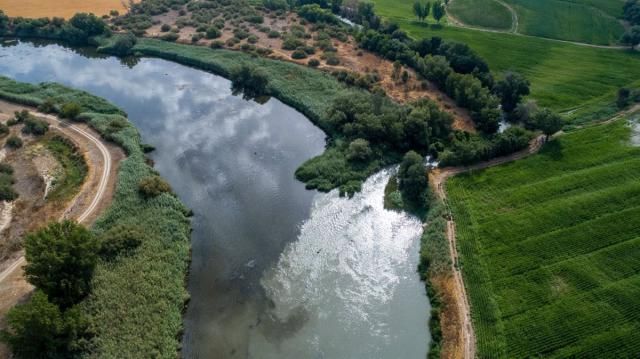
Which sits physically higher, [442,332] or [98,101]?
[98,101]

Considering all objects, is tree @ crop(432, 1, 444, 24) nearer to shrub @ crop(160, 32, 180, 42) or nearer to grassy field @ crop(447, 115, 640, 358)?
grassy field @ crop(447, 115, 640, 358)

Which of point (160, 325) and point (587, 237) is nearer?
point (160, 325)

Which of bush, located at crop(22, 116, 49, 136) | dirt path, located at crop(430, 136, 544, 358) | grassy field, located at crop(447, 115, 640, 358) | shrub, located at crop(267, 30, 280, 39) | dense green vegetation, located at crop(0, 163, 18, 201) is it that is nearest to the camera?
grassy field, located at crop(447, 115, 640, 358)

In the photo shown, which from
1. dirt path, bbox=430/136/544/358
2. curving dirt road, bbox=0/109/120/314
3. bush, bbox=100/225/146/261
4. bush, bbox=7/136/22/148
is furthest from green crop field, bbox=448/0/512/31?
bush, bbox=7/136/22/148

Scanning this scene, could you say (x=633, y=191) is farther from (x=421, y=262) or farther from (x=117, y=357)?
(x=117, y=357)

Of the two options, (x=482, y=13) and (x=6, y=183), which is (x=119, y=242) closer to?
(x=6, y=183)

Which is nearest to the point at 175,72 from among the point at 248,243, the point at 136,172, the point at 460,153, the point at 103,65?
the point at 103,65
